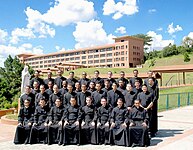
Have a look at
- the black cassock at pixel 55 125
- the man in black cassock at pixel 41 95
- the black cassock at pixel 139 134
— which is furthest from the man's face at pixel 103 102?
the man in black cassock at pixel 41 95

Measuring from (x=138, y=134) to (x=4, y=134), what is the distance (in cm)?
485

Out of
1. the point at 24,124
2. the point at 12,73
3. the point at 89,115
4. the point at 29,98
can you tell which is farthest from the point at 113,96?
the point at 12,73

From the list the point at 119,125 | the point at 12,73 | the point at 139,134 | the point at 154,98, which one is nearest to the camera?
the point at 139,134

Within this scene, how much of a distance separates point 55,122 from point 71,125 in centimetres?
58

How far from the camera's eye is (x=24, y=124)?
8.95 meters

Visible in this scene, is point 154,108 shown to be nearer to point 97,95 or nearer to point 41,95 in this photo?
point 97,95

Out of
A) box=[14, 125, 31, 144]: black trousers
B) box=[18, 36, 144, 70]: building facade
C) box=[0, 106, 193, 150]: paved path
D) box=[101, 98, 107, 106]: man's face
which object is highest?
box=[18, 36, 144, 70]: building facade

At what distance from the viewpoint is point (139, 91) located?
9852 millimetres

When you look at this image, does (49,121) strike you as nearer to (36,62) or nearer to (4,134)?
(4,134)

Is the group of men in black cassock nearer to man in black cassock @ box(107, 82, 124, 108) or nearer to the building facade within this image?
man in black cassock @ box(107, 82, 124, 108)

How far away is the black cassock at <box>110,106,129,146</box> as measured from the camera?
844cm

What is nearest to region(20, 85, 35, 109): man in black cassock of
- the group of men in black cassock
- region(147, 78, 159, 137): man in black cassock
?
the group of men in black cassock

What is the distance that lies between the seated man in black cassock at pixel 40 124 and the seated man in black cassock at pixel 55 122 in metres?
0.17

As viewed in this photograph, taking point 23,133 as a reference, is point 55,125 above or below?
above
